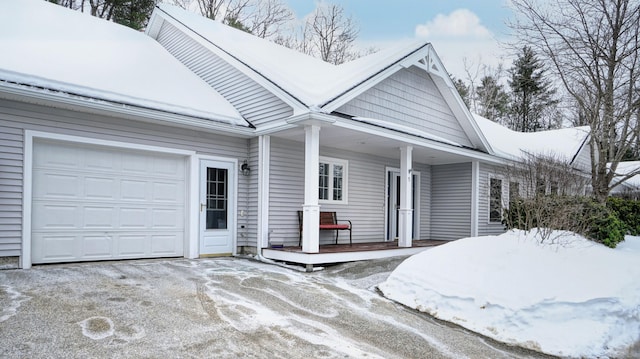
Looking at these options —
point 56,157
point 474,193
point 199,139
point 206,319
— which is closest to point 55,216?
point 56,157

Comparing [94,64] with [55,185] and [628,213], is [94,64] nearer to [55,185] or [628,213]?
[55,185]

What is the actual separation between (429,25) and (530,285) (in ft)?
80.9

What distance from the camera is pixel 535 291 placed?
17.8 feet

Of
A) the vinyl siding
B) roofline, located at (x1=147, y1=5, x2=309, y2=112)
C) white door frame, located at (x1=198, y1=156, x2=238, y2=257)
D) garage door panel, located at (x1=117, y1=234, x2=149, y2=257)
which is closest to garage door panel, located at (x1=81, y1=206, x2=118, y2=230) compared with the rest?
garage door panel, located at (x1=117, y1=234, x2=149, y2=257)

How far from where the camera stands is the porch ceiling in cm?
859

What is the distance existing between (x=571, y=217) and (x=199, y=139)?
6718 mm

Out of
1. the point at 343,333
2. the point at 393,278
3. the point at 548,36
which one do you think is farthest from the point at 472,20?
the point at 343,333

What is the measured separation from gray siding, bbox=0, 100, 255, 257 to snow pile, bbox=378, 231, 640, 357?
4.68m

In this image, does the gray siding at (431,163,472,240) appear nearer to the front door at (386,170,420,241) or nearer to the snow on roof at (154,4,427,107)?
the front door at (386,170,420,241)

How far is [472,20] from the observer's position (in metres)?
26.3

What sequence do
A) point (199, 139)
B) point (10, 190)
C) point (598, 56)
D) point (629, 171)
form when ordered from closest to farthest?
point (10, 190)
point (199, 139)
point (598, 56)
point (629, 171)

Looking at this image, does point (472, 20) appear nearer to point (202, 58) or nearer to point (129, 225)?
point (202, 58)

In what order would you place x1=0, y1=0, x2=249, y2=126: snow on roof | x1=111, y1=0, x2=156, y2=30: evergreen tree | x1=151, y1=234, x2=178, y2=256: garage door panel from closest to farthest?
x1=0, y1=0, x2=249, y2=126: snow on roof, x1=151, y1=234, x2=178, y2=256: garage door panel, x1=111, y1=0, x2=156, y2=30: evergreen tree

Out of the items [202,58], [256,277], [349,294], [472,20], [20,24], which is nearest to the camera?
[349,294]
